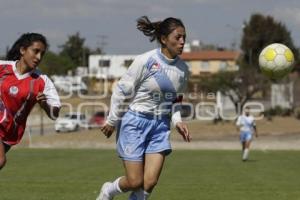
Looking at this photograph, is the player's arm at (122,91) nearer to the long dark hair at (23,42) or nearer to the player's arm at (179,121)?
the player's arm at (179,121)

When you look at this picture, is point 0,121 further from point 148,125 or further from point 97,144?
point 97,144

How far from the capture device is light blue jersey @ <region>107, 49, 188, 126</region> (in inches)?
332

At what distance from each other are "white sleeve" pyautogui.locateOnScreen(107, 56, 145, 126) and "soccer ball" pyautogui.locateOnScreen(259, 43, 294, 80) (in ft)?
19.7

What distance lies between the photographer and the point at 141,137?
854cm

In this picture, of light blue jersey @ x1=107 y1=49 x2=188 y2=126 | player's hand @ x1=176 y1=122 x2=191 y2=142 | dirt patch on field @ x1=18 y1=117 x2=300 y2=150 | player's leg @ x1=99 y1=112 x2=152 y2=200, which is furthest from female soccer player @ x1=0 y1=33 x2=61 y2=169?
dirt patch on field @ x1=18 y1=117 x2=300 y2=150

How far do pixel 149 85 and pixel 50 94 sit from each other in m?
1.16

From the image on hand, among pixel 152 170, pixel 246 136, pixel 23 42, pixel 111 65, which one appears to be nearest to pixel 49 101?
pixel 23 42

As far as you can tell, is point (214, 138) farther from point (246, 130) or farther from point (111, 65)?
point (111, 65)

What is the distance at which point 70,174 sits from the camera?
20.3m

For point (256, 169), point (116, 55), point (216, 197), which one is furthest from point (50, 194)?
point (116, 55)

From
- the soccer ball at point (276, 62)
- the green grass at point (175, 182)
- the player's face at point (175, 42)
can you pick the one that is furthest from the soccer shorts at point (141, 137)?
the soccer ball at point (276, 62)

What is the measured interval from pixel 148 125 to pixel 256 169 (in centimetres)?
1530

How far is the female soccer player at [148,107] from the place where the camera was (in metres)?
8.43

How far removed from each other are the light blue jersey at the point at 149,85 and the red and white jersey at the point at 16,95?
0.75 m
